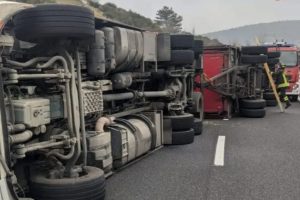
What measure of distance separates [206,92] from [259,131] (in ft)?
9.02

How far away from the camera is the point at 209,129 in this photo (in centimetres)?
1202

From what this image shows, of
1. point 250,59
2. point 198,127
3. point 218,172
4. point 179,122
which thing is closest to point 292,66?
point 250,59

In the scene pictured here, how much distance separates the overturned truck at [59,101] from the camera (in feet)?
16.3

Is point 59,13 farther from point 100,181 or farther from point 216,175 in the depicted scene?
point 216,175

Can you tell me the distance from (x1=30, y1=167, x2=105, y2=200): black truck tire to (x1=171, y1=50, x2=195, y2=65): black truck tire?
176 inches

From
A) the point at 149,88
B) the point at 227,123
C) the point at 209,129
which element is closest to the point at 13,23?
the point at 149,88

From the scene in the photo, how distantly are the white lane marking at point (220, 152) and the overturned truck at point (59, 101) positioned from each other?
1.26 metres

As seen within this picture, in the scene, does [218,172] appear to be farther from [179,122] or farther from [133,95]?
[179,122]

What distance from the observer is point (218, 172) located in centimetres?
723

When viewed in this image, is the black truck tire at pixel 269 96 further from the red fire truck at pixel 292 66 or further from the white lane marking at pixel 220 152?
the white lane marking at pixel 220 152

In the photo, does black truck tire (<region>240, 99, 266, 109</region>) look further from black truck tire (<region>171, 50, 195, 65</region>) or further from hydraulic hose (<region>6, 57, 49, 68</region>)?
hydraulic hose (<region>6, 57, 49, 68</region>)

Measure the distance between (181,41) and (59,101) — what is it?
4573 millimetres

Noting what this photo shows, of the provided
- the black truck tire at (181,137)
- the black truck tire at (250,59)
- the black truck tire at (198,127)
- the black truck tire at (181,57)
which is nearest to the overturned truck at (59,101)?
the black truck tire at (181,137)

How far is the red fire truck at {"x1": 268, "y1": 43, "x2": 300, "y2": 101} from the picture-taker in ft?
70.0
